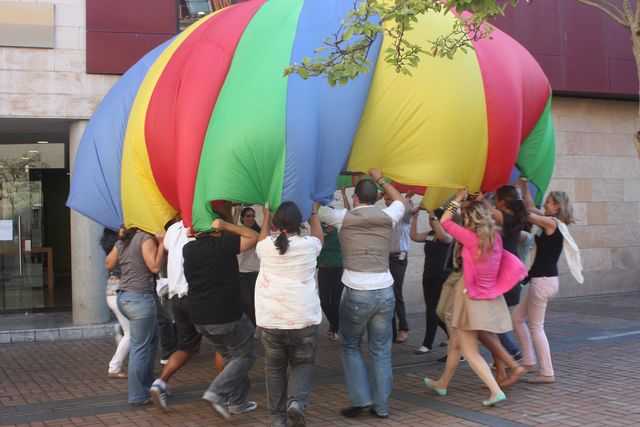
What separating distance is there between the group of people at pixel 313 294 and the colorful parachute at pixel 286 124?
0.29 meters

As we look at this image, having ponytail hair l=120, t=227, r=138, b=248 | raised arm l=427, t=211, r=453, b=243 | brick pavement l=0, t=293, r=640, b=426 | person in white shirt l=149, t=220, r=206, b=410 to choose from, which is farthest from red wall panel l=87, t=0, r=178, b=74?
raised arm l=427, t=211, r=453, b=243

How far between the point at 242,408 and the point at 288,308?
143 centimetres

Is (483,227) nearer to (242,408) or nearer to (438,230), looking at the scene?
(438,230)

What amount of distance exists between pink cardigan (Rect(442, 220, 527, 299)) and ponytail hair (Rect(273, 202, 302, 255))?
5.06ft

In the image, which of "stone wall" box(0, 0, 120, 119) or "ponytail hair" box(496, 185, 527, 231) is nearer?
"ponytail hair" box(496, 185, 527, 231)

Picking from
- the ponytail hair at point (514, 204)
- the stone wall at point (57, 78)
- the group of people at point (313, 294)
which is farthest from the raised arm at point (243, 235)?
the stone wall at point (57, 78)

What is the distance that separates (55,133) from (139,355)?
21.9 feet

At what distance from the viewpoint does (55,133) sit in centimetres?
1186

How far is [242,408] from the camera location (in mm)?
6184

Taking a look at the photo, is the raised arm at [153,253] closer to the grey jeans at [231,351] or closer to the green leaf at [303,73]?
the grey jeans at [231,351]

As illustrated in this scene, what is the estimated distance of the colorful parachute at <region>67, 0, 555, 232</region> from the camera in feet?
17.6

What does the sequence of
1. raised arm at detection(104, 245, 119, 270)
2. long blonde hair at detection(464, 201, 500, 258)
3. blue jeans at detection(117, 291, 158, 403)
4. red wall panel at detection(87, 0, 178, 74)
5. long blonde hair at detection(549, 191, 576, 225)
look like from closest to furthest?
long blonde hair at detection(464, 201, 500, 258), blue jeans at detection(117, 291, 158, 403), raised arm at detection(104, 245, 119, 270), long blonde hair at detection(549, 191, 576, 225), red wall panel at detection(87, 0, 178, 74)

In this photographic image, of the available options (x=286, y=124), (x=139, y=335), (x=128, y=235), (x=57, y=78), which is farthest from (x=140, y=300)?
(x=57, y=78)

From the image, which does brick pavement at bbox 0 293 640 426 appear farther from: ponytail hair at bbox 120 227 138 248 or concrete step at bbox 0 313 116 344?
ponytail hair at bbox 120 227 138 248
